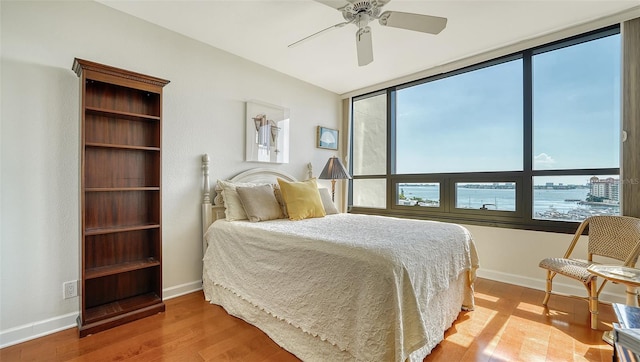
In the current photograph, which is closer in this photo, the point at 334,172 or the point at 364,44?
the point at 364,44

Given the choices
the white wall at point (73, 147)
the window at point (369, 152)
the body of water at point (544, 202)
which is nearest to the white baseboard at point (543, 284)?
the white wall at point (73, 147)

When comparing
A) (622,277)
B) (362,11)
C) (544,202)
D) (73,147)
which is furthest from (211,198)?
(544,202)

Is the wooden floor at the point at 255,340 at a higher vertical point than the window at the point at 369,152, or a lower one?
lower

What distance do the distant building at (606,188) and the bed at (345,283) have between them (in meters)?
1.48

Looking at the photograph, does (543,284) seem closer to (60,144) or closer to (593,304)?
(593,304)

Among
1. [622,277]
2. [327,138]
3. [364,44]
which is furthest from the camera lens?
[327,138]

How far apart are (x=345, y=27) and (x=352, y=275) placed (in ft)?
7.23

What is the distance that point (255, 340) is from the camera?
6.04 feet

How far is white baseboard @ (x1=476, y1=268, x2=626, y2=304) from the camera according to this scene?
7.72 ft

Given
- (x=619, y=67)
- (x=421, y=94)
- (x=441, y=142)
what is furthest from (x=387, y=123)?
(x=619, y=67)

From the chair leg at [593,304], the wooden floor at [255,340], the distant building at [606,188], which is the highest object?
the distant building at [606,188]

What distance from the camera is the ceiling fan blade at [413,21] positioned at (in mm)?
1808

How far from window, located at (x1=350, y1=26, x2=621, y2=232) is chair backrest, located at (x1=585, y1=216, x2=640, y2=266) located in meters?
0.27

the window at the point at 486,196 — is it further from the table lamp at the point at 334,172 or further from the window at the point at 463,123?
the table lamp at the point at 334,172
